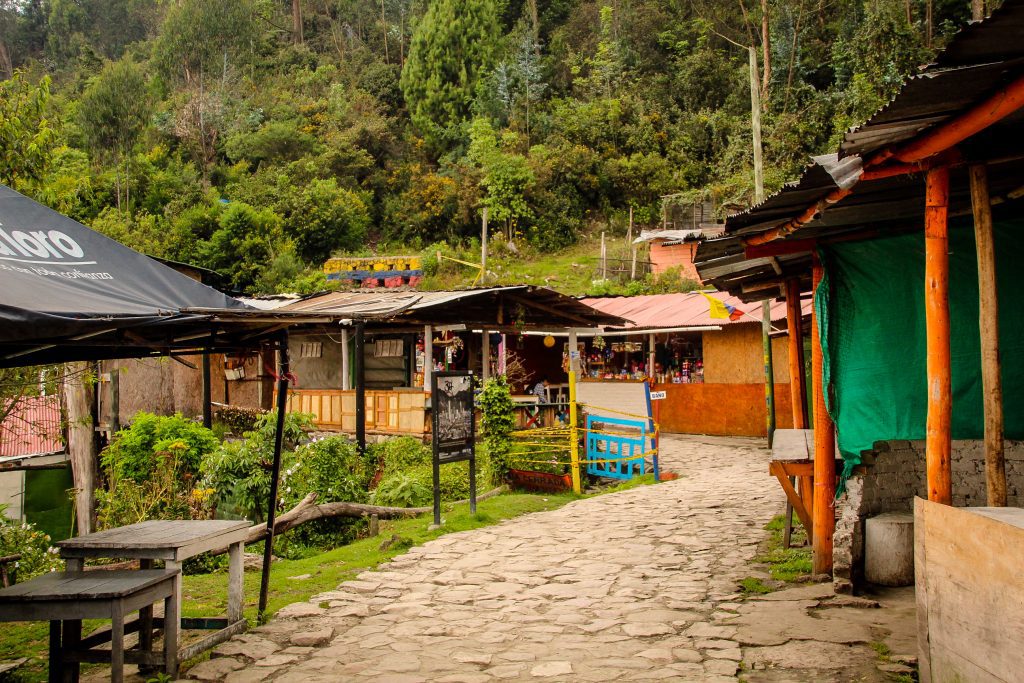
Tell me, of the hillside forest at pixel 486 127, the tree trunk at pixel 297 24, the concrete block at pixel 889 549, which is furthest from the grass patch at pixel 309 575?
the tree trunk at pixel 297 24

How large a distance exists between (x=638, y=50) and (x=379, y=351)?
29814mm

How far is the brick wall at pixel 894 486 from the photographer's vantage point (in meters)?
5.58

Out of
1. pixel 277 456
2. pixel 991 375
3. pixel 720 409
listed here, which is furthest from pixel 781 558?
pixel 720 409

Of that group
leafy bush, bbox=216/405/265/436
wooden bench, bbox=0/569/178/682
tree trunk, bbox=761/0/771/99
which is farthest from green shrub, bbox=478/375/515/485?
tree trunk, bbox=761/0/771/99

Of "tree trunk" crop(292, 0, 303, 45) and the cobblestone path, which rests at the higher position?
"tree trunk" crop(292, 0, 303, 45)

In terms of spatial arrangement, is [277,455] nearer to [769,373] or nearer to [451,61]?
[769,373]

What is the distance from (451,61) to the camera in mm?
45594

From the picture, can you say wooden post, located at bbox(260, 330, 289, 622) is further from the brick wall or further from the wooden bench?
the brick wall

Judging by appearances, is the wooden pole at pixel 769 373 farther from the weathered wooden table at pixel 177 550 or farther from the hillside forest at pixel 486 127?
the hillside forest at pixel 486 127

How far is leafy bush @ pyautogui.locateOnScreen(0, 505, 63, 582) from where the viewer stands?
7.96 m

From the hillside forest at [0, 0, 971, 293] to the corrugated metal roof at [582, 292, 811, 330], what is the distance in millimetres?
9012

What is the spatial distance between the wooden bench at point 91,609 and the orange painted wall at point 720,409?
1568 cm

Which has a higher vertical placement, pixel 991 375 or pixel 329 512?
pixel 991 375

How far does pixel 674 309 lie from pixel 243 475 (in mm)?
13118
